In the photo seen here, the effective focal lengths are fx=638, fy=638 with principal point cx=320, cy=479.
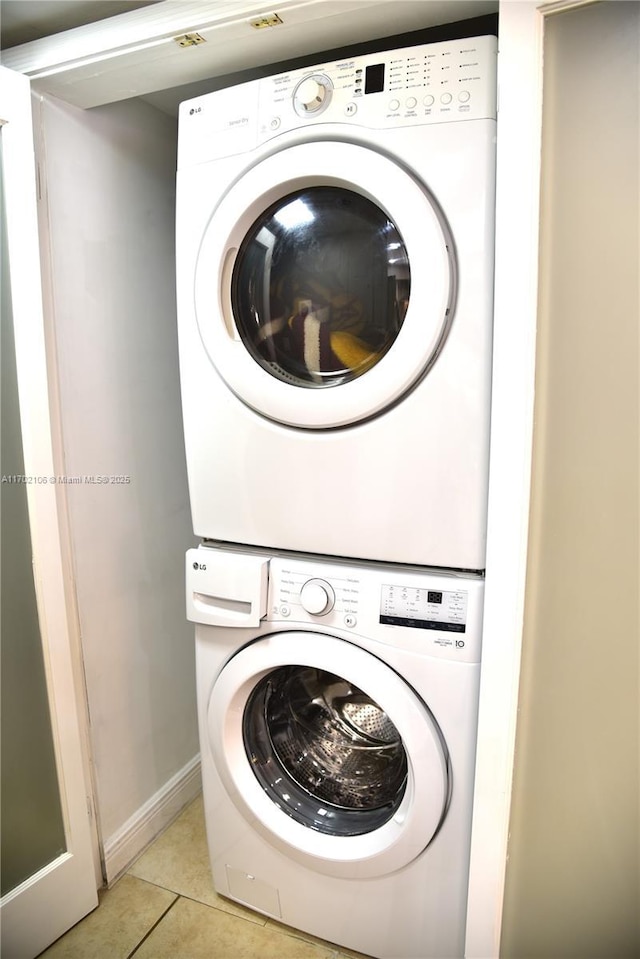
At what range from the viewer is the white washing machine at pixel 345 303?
1.07 meters

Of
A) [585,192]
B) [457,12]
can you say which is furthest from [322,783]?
[457,12]

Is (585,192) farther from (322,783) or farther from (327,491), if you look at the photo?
(322,783)

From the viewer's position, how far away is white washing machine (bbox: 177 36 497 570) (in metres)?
1.07

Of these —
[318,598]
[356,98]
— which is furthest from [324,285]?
[318,598]

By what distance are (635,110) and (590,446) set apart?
1.65ft

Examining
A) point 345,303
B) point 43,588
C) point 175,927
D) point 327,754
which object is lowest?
point 175,927

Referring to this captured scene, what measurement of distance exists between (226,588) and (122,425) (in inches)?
Answer: 21.3

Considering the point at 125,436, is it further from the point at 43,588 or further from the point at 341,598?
the point at 341,598

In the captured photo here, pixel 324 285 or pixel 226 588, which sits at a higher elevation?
pixel 324 285

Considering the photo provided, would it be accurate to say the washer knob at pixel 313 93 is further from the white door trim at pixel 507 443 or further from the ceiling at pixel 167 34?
the white door trim at pixel 507 443

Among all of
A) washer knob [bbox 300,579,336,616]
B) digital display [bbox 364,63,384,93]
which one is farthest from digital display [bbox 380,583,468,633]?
digital display [bbox 364,63,384,93]

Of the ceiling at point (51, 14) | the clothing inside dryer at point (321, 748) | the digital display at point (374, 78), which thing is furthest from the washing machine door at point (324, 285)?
the clothing inside dryer at point (321, 748)

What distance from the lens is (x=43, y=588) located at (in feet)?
4.46

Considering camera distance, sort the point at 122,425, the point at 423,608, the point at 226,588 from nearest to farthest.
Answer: the point at 423,608 → the point at 226,588 → the point at 122,425
